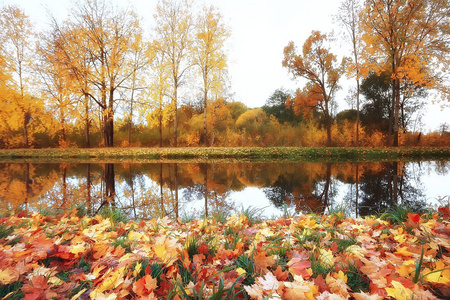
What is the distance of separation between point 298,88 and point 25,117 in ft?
70.0

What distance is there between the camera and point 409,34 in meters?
16.5

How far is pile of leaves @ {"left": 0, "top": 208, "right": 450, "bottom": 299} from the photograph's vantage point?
143 cm

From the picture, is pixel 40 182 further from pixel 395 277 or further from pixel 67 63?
pixel 67 63

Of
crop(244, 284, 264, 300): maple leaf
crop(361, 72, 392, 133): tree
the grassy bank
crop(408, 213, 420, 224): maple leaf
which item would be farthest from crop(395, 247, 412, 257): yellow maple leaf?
crop(361, 72, 392, 133): tree

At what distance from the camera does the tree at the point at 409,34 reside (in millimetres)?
16016

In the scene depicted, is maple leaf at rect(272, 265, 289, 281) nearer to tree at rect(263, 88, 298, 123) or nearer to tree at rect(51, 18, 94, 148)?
tree at rect(51, 18, 94, 148)

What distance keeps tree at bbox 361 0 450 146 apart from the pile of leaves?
57.3 feet

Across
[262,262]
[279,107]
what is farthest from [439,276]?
[279,107]

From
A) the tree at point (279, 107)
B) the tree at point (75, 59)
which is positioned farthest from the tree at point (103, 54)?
the tree at point (279, 107)

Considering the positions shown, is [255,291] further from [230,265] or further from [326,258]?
[326,258]

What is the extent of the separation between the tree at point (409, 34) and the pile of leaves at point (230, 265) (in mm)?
17475

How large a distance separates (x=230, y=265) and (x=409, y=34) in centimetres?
2078

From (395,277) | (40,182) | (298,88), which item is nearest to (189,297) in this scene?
(395,277)

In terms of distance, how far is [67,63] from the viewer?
1571cm
